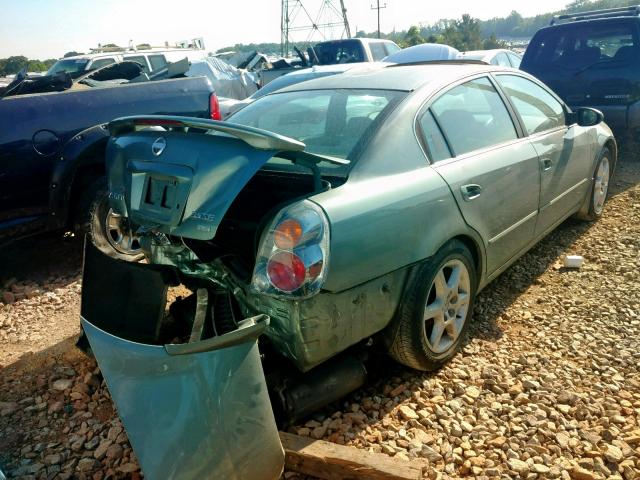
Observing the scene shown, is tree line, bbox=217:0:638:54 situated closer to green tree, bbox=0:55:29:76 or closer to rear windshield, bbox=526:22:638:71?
rear windshield, bbox=526:22:638:71

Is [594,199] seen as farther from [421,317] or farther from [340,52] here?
[340,52]

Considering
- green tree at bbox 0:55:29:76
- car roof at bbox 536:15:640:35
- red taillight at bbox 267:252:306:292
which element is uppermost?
car roof at bbox 536:15:640:35

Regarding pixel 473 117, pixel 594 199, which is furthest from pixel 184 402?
pixel 594 199

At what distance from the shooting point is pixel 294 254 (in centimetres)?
211

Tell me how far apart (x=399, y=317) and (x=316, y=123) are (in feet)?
3.98

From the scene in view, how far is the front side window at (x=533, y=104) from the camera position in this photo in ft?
12.1

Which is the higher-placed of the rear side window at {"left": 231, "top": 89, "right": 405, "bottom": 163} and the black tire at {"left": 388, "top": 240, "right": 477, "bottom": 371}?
the rear side window at {"left": 231, "top": 89, "right": 405, "bottom": 163}

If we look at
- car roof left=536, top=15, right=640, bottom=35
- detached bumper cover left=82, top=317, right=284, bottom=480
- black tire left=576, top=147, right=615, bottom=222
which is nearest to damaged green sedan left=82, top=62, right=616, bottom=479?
detached bumper cover left=82, top=317, right=284, bottom=480

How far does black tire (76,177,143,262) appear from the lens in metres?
4.31

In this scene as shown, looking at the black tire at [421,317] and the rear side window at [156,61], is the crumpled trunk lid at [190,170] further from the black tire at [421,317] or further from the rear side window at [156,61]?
the rear side window at [156,61]

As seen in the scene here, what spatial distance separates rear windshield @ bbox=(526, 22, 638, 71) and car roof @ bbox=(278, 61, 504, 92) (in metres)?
4.35

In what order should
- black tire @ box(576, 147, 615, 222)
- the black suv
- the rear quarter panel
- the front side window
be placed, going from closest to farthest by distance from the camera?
the rear quarter panel
the front side window
black tire @ box(576, 147, 615, 222)
the black suv

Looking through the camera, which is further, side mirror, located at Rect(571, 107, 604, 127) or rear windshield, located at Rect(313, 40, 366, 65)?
rear windshield, located at Rect(313, 40, 366, 65)

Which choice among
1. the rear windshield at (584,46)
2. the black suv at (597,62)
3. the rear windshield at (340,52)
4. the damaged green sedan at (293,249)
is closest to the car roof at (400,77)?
the damaged green sedan at (293,249)
